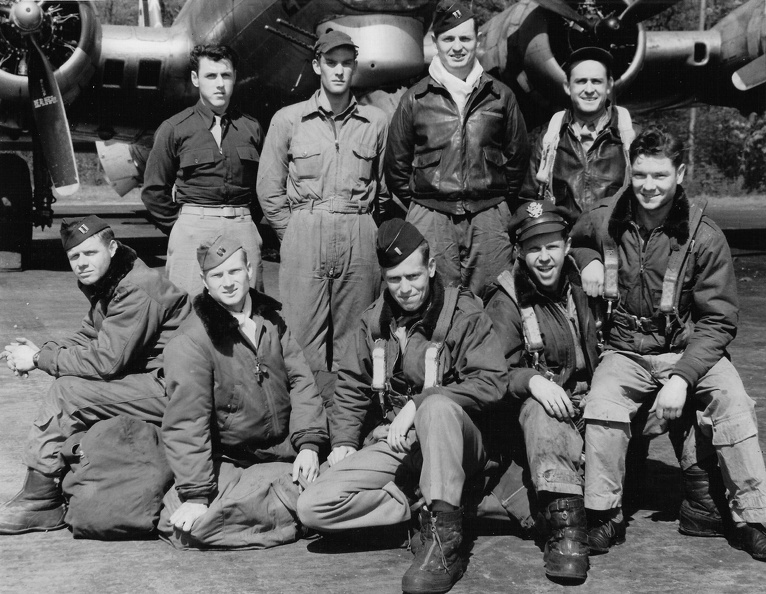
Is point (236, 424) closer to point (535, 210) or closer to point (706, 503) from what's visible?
point (535, 210)

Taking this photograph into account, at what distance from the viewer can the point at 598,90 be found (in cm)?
467

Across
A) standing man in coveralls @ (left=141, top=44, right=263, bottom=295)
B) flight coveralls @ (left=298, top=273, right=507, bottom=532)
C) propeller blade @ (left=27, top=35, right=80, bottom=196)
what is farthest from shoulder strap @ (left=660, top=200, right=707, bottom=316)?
propeller blade @ (left=27, top=35, right=80, bottom=196)

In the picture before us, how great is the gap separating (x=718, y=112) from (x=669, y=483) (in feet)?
108

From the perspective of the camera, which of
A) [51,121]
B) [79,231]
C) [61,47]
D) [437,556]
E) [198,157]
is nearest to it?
[437,556]

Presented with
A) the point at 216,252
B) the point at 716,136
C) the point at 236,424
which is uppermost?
the point at 716,136

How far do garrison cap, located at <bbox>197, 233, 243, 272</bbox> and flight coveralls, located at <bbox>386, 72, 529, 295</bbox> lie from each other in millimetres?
1327

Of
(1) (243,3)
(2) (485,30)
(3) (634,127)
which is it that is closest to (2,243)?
(1) (243,3)

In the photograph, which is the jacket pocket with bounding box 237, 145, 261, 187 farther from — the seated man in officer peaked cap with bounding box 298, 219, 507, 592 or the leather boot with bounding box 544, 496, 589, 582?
the leather boot with bounding box 544, 496, 589, 582

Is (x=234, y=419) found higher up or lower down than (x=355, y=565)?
higher up

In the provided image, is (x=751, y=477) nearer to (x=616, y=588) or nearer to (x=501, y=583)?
(x=616, y=588)

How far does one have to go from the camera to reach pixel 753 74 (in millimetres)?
11812


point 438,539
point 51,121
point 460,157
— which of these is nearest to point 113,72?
point 51,121

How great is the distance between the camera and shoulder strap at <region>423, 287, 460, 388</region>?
3533 millimetres

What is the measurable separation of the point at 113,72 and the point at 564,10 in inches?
235
